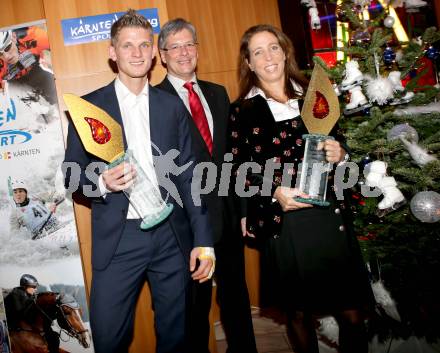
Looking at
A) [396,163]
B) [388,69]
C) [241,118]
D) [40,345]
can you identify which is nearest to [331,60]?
[388,69]

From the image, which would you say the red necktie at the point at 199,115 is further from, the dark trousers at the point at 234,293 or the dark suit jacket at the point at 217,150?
the dark trousers at the point at 234,293

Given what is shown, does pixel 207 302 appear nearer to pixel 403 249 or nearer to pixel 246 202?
pixel 246 202

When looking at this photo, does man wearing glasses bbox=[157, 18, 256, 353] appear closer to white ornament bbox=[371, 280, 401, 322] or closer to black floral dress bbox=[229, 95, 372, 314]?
black floral dress bbox=[229, 95, 372, 314]

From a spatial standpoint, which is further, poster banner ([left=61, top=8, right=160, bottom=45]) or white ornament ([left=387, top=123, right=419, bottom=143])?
poster banner ([left=61, top=8, right=160, bottom=45])

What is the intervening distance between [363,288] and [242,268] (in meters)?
0.71

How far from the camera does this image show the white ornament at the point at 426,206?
71.5 inches

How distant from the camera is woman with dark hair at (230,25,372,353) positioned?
1794 mm

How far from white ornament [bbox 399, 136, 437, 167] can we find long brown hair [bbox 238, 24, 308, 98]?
2.02ft

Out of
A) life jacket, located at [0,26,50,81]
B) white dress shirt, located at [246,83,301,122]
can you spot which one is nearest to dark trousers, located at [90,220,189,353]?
white dress shirt, located at [246,83,301,122]

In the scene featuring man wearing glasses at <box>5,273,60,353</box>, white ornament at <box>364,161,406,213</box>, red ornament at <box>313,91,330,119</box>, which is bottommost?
man wearing glasses at <box>5,273,60,353</box>

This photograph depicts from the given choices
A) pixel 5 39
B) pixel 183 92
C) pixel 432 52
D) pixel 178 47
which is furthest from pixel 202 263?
pixel 5 39

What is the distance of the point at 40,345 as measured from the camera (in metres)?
2.39

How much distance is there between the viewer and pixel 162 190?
1.73 meters

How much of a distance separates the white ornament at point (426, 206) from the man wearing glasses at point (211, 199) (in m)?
0.96
